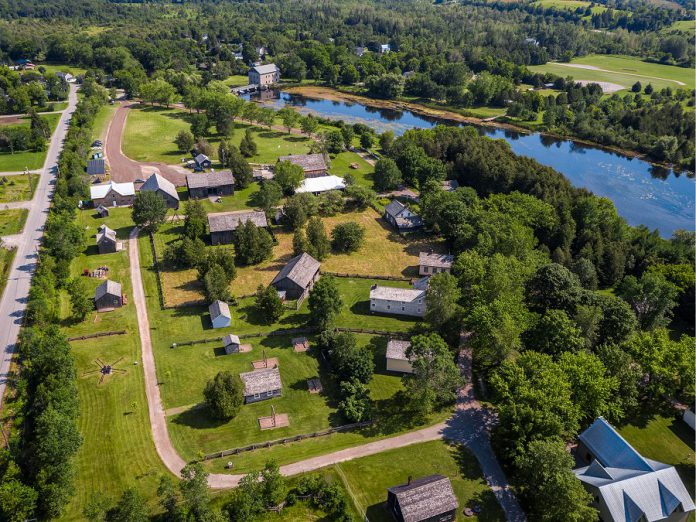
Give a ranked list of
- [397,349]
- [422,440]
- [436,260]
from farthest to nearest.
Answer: [436,260] → [397,349] → [422,440]

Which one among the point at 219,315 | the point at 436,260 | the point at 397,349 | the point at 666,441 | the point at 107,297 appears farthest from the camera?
the point at 436,260

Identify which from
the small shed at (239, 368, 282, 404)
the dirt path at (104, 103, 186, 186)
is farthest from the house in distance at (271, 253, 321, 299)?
the dirt path at (104, 103, 186, 186)

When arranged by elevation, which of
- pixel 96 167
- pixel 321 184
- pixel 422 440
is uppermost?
pixel 422 440

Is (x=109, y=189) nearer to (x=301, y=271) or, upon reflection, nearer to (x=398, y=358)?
(x=301, y=271)

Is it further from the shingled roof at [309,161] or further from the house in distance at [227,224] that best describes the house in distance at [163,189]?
the shingled roof at [309,161]

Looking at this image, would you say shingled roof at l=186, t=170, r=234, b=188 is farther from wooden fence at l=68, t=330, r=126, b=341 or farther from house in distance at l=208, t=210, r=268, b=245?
wooden fence at l=68, t=330, r=126, b=341

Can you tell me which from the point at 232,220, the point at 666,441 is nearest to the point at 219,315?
the point at 232,220

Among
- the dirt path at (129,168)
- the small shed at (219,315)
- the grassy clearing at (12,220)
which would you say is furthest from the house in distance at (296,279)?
the grassy clearing at (12,220)
